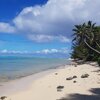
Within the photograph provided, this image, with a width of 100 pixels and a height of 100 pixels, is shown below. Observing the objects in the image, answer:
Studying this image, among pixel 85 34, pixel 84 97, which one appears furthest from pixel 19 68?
pixel 84 97

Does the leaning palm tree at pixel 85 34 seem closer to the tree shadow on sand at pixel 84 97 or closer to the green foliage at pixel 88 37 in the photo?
the green foliage at pixel 88 37

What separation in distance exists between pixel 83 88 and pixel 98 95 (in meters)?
3.39

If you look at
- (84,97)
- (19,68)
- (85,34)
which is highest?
(85,34)

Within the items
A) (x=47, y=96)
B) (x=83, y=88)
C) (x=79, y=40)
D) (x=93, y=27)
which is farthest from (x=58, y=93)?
(x=93, y=27)

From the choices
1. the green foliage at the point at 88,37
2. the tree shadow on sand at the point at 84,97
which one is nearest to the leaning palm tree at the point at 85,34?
the green foliage at the point at 88,37

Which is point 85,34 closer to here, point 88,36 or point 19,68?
point 88,36

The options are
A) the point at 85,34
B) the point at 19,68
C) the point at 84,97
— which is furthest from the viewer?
the point at 85,34

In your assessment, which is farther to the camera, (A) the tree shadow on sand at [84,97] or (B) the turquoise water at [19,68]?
(B) the turquoise water at [19,68]

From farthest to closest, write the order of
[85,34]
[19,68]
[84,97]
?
1. [85,34]
2. [19,68]
3. [84,97]

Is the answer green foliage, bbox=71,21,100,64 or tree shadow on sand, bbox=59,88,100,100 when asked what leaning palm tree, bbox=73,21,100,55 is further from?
tree shadow on sand, bbox=59,88,100,100

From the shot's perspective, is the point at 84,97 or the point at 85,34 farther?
the point at 85,34

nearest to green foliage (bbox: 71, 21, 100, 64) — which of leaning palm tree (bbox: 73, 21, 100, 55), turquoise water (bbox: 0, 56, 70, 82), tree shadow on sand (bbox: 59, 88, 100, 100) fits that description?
leaning palm tree (bbox: 73, 21, 100, 55)

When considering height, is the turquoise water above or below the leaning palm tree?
below

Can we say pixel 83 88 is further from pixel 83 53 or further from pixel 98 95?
pixel 83 53
